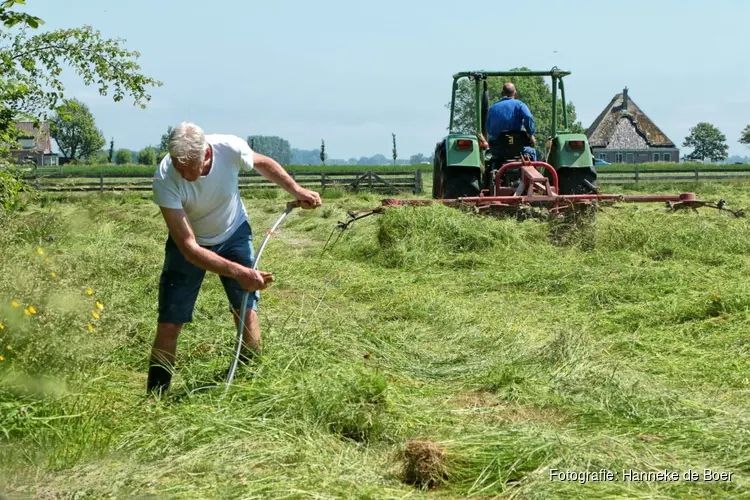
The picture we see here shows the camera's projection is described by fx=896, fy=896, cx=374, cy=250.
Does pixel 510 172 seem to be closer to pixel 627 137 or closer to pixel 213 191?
pixel 213 191

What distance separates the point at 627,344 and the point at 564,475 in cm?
251

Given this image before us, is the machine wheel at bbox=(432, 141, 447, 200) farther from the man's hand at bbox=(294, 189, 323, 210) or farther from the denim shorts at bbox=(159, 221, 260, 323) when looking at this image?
the denim shorts at bbox=(159, 221, 260, 323)

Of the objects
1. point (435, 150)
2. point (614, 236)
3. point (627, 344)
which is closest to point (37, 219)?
point (435, 150)

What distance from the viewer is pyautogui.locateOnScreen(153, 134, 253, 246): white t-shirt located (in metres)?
4.14

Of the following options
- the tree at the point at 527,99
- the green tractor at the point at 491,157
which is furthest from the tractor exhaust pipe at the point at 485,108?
the tree at the point at 527,99

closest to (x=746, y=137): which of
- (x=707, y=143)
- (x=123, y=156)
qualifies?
(x=707, y=143)

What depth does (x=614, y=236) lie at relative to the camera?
30.8 ft

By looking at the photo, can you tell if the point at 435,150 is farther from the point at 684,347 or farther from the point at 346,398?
the point at 346,398

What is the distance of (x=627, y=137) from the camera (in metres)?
76.8

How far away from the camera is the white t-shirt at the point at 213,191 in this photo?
13.6 ft

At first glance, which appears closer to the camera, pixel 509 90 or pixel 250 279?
pixel 250 279

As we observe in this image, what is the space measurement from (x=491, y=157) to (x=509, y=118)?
2.29 feet

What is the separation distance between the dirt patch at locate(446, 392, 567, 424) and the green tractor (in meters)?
7.24

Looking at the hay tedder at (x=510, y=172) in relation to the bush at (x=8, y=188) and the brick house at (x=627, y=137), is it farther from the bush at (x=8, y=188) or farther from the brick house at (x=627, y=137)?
the brick house at (x=627, y=137)
